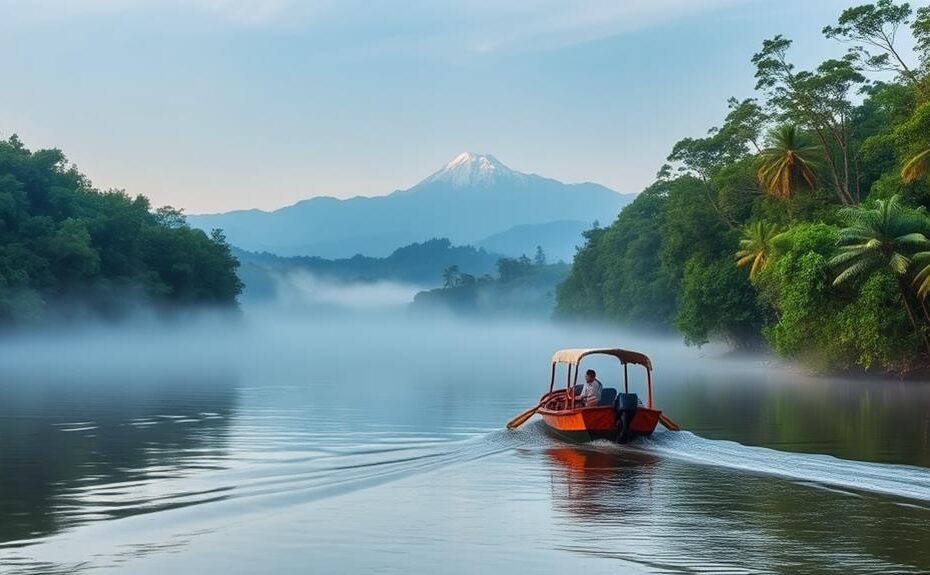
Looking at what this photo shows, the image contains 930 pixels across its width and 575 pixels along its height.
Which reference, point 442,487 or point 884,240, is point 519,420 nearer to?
point 442,487

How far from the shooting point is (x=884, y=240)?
47094mm

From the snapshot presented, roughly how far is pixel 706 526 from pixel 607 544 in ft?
6.64

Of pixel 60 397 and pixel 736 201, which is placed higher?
pixel 736 201

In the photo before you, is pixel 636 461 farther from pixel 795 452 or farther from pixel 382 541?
pixel 382 541

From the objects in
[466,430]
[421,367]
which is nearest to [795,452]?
[466,430]

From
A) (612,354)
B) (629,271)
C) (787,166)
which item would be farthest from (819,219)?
(629,271)

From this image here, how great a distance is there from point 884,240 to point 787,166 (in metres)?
12.1

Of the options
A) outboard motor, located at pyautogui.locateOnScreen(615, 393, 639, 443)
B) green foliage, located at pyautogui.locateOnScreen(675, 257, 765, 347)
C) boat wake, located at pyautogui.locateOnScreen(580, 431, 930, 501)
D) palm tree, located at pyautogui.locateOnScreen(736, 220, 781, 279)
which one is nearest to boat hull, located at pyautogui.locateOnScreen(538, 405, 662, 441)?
outboard motor, located at pyautogui.locateOnScreen(615, 393, 639, 443)

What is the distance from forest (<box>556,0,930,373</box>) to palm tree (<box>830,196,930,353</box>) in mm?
59

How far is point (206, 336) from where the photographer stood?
12219 cm

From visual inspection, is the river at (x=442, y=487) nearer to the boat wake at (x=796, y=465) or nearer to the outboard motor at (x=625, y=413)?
the boat wake at (x=796, y=465)

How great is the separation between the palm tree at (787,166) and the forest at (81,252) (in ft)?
170

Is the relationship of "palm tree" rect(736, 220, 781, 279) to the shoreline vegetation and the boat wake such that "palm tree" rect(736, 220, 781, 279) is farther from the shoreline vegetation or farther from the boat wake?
the boat wake

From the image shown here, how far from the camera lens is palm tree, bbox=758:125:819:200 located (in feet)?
192
